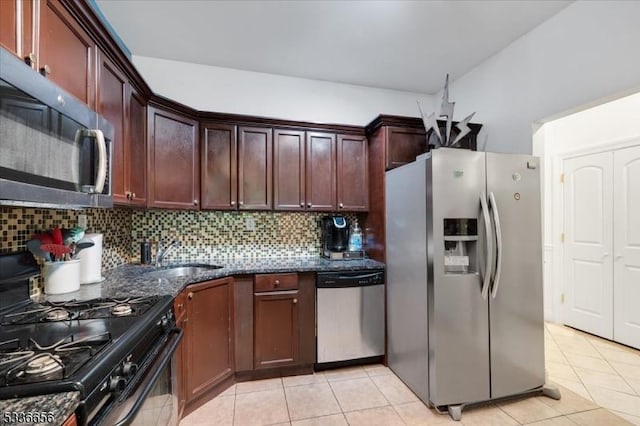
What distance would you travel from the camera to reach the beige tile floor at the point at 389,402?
74.5 inches

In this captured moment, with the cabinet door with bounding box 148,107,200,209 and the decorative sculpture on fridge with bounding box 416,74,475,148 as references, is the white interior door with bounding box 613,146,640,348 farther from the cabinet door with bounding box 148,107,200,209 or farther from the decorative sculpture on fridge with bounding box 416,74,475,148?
the cabinet door with bounding box 148,107,200,209

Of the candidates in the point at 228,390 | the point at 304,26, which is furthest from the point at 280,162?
the point at 228,390

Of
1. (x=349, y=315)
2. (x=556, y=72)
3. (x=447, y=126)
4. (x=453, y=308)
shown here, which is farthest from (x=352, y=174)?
(x=556, y=72)

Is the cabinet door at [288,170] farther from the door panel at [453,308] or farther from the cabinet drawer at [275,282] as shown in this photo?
the door panel at [453,308]

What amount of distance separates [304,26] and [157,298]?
2.20 metres

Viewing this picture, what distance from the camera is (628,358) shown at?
2.63m

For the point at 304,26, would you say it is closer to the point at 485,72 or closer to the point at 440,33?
the point at 440,33

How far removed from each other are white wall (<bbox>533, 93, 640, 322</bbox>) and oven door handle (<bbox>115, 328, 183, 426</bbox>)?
156 inches

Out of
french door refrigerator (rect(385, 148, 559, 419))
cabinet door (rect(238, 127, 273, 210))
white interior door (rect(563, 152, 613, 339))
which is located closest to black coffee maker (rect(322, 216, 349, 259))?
cabinet door (rect(238, 127, 273, 210))

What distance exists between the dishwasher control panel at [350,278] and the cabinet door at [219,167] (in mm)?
1045

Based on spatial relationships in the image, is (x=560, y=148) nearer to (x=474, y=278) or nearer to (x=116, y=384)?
(x=474, y=278)

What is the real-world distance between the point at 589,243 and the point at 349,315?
115 inches

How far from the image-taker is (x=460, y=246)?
208cm

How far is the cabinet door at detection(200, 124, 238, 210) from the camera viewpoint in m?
2.56
